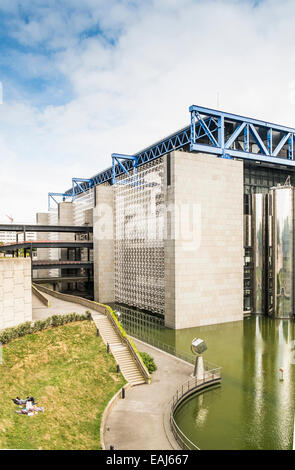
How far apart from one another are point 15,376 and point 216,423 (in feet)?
42.5

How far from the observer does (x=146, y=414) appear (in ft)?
65.5

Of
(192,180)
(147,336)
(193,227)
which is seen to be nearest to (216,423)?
(147,336)

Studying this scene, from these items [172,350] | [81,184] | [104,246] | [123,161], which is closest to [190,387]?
[172,350]

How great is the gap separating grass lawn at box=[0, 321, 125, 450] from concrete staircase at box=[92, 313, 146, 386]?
0.65 meters

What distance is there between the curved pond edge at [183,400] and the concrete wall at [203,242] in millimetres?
13835

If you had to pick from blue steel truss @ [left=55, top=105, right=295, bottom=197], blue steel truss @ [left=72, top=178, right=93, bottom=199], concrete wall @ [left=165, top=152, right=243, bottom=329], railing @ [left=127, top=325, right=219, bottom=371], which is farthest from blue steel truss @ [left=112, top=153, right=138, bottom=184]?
railing @ [left=127, top=325, right=219, bottom=371]

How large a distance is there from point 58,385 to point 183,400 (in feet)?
26.9

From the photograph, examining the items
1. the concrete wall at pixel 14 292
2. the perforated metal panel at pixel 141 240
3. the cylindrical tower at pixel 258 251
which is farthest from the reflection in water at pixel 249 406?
the perforated metal panel at pixel 141 240

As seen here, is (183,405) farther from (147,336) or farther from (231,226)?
(231,226)

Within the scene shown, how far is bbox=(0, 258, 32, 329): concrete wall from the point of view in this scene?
91.5ft

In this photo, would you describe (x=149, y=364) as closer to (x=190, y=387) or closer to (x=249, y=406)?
(x=190, y=387)

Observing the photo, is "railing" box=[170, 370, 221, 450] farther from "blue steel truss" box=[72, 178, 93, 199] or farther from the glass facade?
"blue steel truss" box=[72, 178, 93, 199]

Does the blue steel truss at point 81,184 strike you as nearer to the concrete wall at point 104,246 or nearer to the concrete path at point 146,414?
the concrete wall at point 104,246

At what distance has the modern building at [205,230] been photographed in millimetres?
41000
